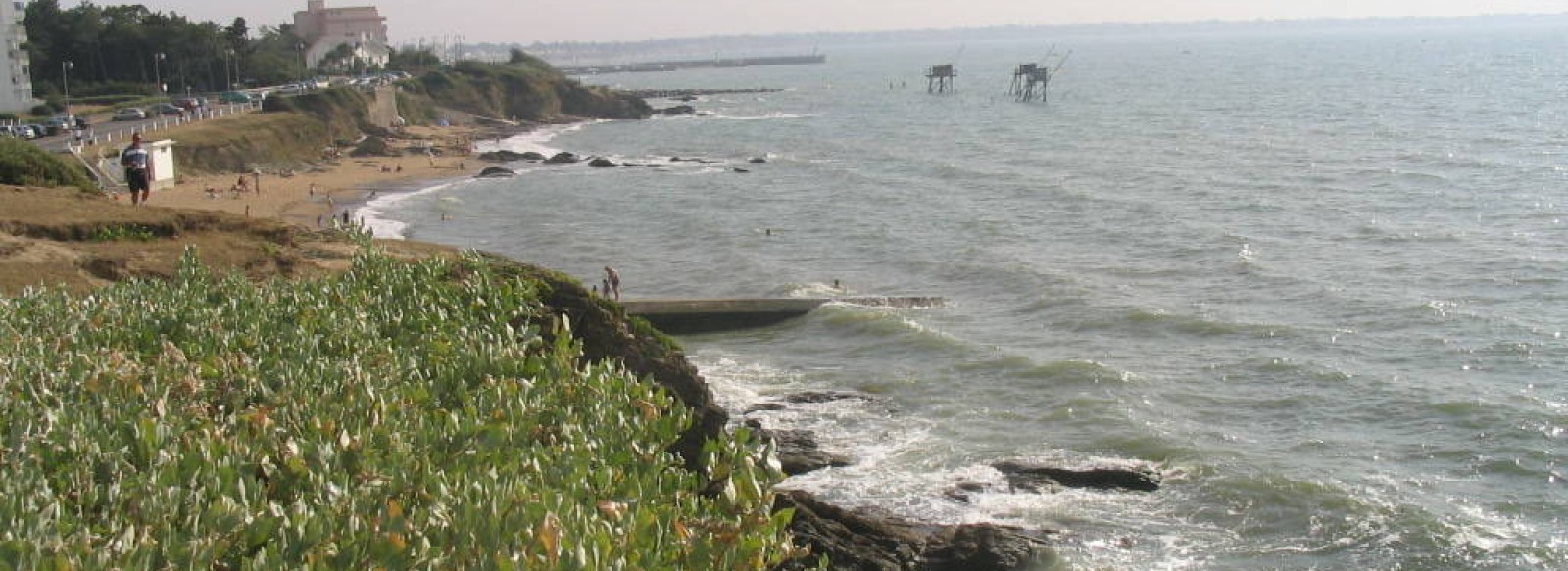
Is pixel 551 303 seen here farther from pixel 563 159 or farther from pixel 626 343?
pixel 563 159

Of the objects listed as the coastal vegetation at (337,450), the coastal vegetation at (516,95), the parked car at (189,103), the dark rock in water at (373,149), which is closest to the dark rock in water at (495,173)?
the dark rock in water at (373,149)

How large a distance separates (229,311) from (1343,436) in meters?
16.0

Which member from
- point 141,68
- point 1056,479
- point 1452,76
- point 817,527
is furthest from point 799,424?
point 1452,76

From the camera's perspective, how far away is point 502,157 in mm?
76375

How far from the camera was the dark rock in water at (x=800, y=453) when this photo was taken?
68.8ft

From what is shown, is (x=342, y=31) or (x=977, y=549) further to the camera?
(x=342, y=31)

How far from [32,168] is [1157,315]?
22.5 meters

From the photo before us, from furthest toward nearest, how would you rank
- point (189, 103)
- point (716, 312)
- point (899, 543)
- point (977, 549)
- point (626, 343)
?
1. point (189, 103)
2. point (716, 312)
3. point (626, 343)
4. point (977, 549)
5. point (899, 543)

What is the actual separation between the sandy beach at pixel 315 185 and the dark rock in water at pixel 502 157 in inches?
33.2

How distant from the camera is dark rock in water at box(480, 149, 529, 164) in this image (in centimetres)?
7562

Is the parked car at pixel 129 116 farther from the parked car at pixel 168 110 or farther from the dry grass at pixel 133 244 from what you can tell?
the dry grass at pixel 133 244

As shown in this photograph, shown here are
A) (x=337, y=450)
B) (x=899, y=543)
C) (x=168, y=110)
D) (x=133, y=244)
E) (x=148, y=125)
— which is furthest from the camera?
(x=168, y=110)

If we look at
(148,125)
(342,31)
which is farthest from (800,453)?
(342,31)

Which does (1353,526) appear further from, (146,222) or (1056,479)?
(146,222)
